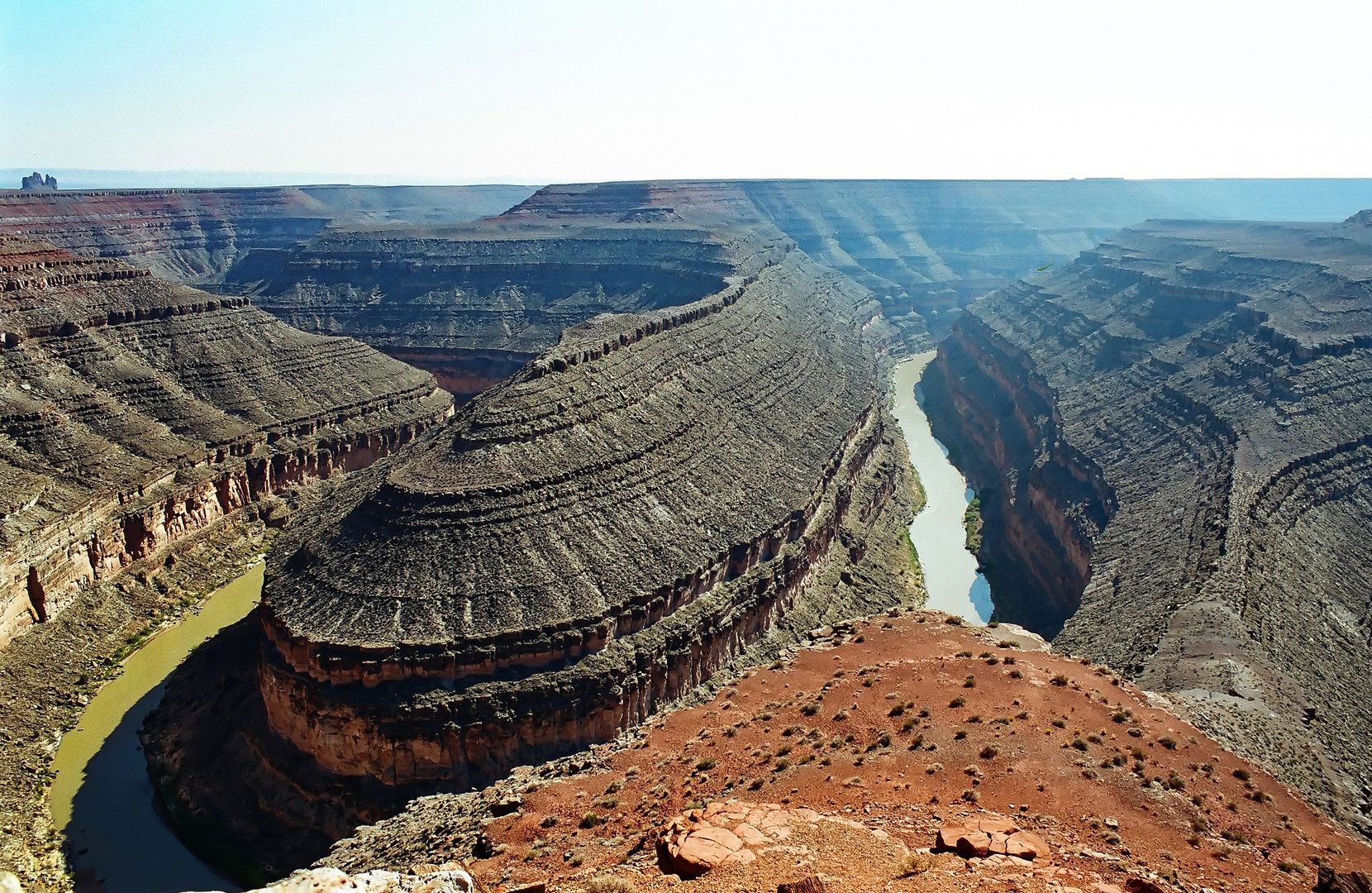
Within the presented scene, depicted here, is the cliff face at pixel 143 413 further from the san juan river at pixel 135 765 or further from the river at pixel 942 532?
the river at pixel 942 532

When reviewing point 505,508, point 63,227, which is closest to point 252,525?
point 505,508

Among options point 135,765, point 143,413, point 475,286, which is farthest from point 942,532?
point 475,286

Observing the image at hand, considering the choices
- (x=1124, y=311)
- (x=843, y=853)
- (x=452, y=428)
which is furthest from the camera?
(x=1124, y=311)

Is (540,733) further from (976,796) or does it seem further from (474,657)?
(976,796)

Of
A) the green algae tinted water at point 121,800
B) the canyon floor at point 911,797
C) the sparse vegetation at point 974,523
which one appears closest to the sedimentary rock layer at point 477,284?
the sparse vegetation at point 974,523

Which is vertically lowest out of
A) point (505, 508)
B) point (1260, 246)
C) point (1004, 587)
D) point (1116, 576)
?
point (1004, 587)

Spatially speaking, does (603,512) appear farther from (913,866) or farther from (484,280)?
(484,280)

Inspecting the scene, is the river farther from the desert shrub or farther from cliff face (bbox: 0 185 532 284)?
cliff face (bbox: 0 185 532 284)
